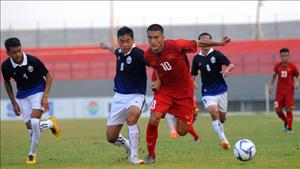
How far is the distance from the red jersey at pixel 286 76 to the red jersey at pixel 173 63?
10397 millimetres

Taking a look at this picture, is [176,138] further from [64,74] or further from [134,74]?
[64,74]

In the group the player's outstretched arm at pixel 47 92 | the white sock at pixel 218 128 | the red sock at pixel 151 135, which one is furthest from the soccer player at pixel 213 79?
the player's outstretched arm at pixel 47 92

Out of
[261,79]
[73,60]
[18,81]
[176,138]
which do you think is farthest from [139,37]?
[18,81]

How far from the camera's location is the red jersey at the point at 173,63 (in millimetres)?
11859

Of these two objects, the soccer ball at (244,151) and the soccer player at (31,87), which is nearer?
the soccer ball at (244,151)

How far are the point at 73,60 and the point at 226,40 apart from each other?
41239 millimetres

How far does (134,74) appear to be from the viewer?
1249 centimetres

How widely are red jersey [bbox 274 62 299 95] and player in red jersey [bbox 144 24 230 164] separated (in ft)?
33.5

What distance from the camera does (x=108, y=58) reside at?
51.2 meters

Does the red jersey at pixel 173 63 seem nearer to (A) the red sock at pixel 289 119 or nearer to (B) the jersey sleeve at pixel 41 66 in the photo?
(B) the jersey sleeve at pixel 41 66

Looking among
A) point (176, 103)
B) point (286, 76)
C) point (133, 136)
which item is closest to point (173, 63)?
point (176, 103)

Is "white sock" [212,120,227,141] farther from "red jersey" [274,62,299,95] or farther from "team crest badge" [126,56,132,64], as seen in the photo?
"red jersey" [274,62,299,95]

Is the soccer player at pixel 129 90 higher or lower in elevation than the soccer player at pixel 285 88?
higher

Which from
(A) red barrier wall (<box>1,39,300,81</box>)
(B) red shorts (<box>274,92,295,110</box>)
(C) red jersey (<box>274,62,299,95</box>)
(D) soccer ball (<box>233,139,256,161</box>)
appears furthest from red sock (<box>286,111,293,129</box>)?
(A) red barrier wall (<box>1,39,300,81</box>)
